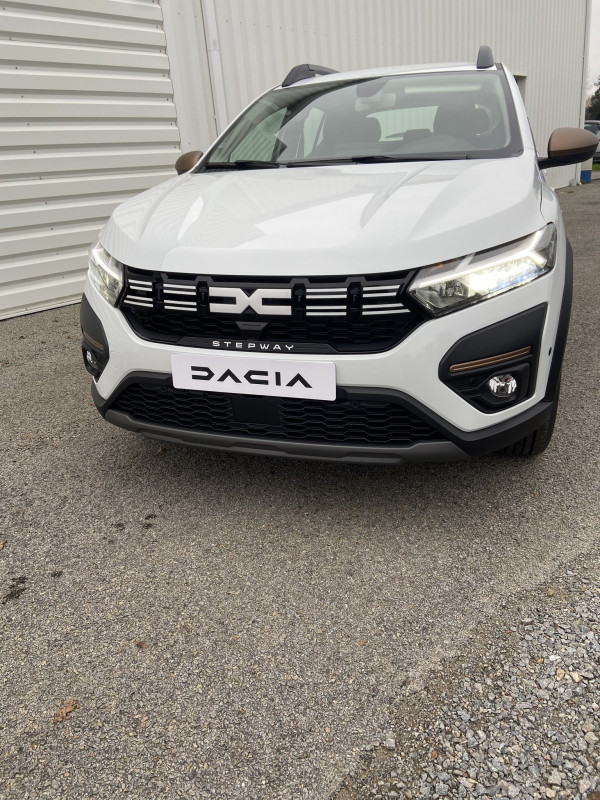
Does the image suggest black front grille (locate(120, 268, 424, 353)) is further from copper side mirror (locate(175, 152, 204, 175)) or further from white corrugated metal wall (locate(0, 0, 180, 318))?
white corrugated metal wall (locate(0, 0, 180, 318))

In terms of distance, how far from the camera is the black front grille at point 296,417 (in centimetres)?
193

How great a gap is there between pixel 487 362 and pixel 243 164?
5.47 ft

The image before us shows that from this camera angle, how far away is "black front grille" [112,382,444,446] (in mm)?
1927

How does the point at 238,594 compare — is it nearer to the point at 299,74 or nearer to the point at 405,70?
the point at 405,70

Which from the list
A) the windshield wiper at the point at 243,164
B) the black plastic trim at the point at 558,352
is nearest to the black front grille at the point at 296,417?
the black plastic trim at the point at 558,352

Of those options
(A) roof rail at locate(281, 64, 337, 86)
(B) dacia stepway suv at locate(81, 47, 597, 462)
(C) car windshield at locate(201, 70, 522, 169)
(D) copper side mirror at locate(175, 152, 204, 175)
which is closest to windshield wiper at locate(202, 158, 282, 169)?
(C) car windshield at locate(201, 70, 522, 169)

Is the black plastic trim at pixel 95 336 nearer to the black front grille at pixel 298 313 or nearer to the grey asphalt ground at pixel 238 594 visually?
the black front grille at pixel 298 313

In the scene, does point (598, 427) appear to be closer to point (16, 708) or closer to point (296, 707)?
point (296, 707)

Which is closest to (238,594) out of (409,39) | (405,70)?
(405,70)

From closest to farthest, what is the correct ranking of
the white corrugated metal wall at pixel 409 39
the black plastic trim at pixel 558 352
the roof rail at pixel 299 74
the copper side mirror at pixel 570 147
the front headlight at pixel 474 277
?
the front headlight at pixel 474 277, the black plastic trim at pixel 558 352, the copper side mirror at pixel 570 147, the roof rail at pixel 299 74, the white corrugated metal wall at pixel 409 39

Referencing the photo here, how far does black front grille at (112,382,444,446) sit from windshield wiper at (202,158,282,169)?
1.29 meters

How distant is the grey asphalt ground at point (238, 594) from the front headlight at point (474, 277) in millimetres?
789

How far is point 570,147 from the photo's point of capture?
2.86m

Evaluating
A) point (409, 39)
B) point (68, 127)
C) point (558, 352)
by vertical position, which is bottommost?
point (558, 352)
